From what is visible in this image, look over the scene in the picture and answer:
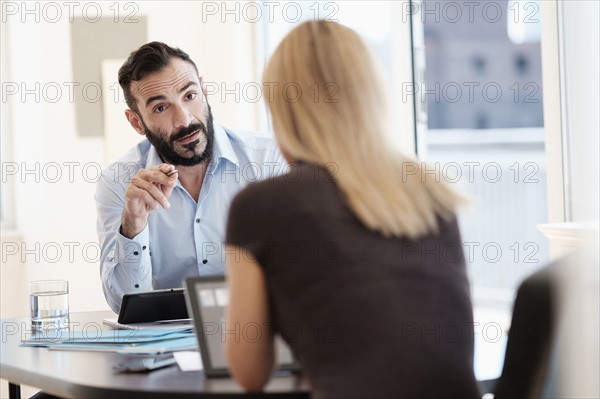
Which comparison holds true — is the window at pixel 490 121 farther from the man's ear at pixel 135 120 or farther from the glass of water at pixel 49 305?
the glass of water at pixel 49 305

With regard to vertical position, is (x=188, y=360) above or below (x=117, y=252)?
below

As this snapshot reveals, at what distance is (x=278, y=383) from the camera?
1454mm

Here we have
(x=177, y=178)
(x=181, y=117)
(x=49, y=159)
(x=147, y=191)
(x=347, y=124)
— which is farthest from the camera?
(x=49, y=159)

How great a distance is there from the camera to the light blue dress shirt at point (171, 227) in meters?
2.42

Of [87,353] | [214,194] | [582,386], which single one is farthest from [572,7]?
[214,194]

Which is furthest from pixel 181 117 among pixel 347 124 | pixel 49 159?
pixel 49 159

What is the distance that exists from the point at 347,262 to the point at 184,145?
1.39m

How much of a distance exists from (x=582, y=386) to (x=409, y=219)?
14.3 inches

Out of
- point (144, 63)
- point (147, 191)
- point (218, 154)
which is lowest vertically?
point (147, 191)

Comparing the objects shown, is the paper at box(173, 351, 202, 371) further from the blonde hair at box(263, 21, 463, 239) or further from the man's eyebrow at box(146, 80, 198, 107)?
the man's eyebrow at box(146, 80, 198, 107)

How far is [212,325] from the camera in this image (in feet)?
5.13

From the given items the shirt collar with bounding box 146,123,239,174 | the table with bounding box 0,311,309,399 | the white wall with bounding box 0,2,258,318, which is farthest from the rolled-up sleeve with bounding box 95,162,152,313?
the white wall with bounding box 0,2,258,318

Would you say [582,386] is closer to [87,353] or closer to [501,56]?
[87,353]

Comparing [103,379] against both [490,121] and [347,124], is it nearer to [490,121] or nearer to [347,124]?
[347,124]
